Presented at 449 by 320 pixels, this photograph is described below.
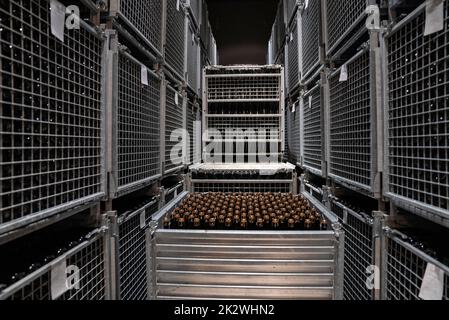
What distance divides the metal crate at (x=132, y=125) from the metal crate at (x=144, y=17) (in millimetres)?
232

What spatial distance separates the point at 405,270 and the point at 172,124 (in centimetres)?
237

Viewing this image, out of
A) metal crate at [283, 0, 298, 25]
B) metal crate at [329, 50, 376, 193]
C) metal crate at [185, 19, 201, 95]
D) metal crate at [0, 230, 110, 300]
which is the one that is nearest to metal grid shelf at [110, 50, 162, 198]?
metal crate at [0, 230, 110, 300]

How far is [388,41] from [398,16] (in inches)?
4.9

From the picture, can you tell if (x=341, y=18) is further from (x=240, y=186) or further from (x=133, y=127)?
(x=240, y=186)

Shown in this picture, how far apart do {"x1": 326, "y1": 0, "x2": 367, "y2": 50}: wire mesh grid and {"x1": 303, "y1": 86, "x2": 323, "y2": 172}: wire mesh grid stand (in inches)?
19.1

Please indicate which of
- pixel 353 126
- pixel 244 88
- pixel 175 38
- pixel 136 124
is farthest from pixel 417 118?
pixel 244 88

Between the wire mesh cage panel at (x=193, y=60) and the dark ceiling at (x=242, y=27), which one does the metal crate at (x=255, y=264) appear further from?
the dark ceiling at (x=242, y=27)

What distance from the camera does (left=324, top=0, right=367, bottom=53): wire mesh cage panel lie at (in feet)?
6.09

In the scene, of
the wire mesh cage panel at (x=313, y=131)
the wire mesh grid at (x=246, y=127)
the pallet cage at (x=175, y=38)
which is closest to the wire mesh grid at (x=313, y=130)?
the wire mesh cage panel at (x=313, y=131)

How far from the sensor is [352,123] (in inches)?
78.4

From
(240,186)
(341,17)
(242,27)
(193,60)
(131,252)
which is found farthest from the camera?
(242,27)

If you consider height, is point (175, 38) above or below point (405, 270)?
above

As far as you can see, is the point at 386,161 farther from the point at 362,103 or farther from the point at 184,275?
the point at 184,275

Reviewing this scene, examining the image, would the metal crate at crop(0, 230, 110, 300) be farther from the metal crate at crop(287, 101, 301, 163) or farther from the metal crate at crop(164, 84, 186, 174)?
the metal crate at crop(287, 101, 301, 163)
